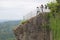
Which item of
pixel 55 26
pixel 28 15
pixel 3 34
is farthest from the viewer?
pixel 3 34

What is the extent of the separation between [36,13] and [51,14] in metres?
1.43

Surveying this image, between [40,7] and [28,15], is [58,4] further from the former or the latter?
[28,15]

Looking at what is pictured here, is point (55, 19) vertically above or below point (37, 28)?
above

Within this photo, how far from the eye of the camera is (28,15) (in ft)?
62.2

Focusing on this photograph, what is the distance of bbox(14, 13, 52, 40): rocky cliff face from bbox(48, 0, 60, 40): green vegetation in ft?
1.11

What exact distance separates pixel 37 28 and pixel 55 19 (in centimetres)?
144

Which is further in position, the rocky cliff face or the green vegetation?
the rocky cliff face

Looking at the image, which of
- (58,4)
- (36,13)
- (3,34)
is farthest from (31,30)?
(3,34)

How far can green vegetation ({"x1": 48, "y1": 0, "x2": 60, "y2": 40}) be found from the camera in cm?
1564

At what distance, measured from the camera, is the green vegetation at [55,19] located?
616 inches

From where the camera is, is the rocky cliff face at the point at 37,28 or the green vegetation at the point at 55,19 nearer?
the green vegetation at the point at 55,19

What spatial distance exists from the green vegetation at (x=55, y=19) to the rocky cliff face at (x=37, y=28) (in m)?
0.34

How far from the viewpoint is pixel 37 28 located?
16688 mm

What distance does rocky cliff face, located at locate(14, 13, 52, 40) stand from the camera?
53.3 feet
